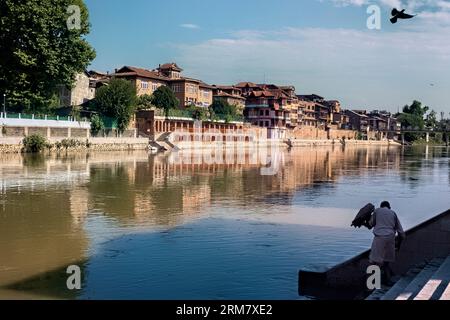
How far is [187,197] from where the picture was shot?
78.7 feet

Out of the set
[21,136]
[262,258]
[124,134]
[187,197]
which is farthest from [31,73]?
[262,258]

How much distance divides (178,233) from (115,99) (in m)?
54.0

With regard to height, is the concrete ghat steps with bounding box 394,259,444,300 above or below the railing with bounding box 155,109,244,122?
below

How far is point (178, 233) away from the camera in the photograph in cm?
1547

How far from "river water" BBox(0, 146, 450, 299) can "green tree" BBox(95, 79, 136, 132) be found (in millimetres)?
36450

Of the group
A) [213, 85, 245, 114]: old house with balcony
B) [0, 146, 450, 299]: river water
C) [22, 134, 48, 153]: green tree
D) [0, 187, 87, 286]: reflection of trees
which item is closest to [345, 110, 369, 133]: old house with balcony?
[213, 85, 245, 114]: old house with balcony

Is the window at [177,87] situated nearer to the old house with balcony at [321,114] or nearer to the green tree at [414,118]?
the old house with balcony at [321,114]

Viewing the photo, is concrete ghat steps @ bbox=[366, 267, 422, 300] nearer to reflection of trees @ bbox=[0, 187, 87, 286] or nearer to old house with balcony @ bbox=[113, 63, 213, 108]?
reflection of trees @ bbox=[0, 187, 87, 286]

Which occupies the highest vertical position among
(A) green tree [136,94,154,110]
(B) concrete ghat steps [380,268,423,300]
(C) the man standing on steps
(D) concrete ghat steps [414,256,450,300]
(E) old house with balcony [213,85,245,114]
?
(E) old house with balcony [213,85,245,114]

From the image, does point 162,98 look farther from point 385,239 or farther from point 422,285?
point 422,285

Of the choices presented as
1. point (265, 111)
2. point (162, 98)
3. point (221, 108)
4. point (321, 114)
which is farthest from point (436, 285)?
point (321, 114)

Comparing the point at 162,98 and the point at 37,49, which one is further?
the point at 162,98

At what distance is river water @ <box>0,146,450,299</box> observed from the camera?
1053cm

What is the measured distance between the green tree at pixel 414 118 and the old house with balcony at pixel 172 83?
312ft
